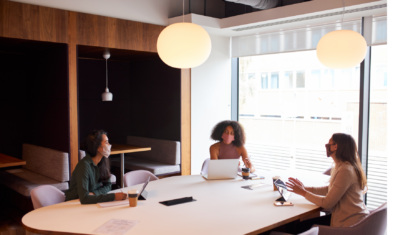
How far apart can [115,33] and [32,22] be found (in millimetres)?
1170

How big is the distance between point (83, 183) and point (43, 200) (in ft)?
1.30

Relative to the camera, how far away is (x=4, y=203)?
4.95 metres

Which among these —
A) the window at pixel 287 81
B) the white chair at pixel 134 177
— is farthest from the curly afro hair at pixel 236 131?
the window at pixel 287 81

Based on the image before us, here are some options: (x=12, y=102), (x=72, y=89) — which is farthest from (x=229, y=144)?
(x=12, y=102)

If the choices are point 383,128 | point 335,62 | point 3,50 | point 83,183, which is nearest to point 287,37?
point 383,128

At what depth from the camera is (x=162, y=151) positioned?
5766 millimetres

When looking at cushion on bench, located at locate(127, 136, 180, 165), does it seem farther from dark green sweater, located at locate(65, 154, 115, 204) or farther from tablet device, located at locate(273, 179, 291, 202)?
tablet device, located at locate(273, 179, 291, 202)

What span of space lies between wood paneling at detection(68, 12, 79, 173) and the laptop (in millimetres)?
1995

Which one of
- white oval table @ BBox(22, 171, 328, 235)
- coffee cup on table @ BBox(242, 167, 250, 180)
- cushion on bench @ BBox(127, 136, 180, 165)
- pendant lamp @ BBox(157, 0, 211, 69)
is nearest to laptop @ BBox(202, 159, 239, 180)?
coffee cup on table @ BBox(242, 167, 250, 180)

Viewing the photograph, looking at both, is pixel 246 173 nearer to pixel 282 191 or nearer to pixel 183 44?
pixel 282 191

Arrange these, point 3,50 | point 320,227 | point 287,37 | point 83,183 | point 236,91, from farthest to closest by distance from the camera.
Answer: point 236,91 < point 287,37 < point 3,50 < point 83,183 < point 320,227

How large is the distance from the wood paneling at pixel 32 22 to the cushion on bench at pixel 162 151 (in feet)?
7.83

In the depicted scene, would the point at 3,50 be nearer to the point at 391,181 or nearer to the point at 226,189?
the point at 226,189

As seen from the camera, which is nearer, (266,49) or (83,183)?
(83,183)
